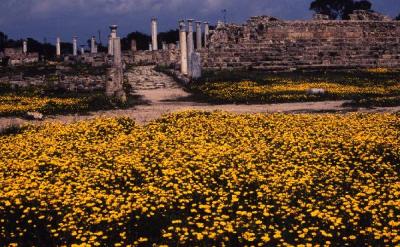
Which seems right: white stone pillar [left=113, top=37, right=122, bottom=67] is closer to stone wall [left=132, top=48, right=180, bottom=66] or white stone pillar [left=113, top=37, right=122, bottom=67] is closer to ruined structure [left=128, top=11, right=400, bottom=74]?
ruined structure [left=128, top=11, right=400, bottom=74]

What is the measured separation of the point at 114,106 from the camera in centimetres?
2277

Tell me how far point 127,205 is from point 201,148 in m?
4.12

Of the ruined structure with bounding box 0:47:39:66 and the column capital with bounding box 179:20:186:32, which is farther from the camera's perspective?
the ruined structure with bounding box 0:47:39:66

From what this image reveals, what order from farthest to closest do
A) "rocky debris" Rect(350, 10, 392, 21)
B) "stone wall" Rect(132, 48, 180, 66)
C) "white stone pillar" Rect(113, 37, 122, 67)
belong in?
"stone wall" Rect(132, 48, 180, 66), "rocky debris" Rect(350, 10, 392, 21), "white stone pillar" Rect(113, 37, 122, 67)

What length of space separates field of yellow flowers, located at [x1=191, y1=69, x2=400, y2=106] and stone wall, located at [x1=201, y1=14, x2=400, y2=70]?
7.98 meters

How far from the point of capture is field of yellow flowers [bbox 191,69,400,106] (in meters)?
23.9

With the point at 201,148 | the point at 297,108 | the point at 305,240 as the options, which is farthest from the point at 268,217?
the point at 297,108

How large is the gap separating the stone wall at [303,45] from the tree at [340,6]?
221 ft

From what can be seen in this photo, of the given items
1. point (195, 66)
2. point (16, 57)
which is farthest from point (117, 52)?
point (16, 57)

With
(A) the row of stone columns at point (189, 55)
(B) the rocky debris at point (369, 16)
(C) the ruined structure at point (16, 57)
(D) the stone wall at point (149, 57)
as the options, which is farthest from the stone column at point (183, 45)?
(C) the ruined structure at point (16, 57)

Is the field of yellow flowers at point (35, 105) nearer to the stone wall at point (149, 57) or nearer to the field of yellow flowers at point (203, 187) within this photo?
the field of yellow flowers at point (203, 187)

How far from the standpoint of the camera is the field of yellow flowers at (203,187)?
7.27 m

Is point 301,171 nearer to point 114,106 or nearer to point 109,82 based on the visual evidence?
point 114,106

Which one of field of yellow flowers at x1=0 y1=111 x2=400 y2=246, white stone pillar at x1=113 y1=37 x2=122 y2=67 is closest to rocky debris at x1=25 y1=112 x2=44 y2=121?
field of yellow flowers at x1=0 y1=111 x2=400 y2=246
